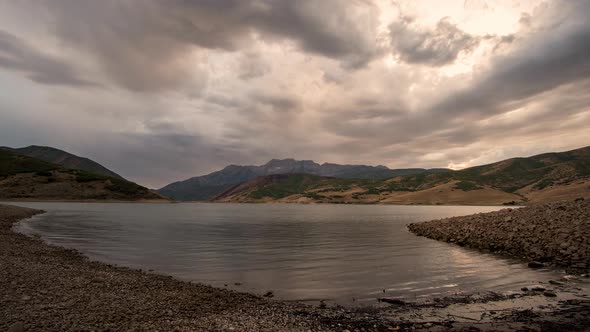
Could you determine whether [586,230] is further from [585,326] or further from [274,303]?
[274,303]

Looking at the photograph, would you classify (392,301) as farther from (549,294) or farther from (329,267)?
(329,267)

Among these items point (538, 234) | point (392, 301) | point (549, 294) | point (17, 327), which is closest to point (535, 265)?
point (538, 234)

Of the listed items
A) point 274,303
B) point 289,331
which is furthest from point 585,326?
point 274,303

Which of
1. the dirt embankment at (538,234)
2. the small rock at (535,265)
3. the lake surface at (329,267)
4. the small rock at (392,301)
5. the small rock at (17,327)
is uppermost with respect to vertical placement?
the dirt embankment at (538,234)

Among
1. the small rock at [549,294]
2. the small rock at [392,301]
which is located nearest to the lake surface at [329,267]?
the small rock at [392,301]

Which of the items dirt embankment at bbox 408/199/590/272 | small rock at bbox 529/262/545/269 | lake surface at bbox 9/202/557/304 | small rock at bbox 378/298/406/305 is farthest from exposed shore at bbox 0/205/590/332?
dirt embankment at bbox 408/199/590/272

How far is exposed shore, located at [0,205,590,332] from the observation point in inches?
575

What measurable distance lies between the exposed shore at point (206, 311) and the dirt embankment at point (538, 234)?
44.6ft

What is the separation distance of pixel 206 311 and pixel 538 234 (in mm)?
39838

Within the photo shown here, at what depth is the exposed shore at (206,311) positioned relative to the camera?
1462 centimetres

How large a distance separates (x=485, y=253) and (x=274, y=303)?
31.9 meters

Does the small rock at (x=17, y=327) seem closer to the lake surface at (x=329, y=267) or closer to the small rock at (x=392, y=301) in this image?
the lake surface at (x=329, y=267)

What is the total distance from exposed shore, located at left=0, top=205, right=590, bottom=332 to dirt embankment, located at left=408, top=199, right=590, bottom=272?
13.6 metres

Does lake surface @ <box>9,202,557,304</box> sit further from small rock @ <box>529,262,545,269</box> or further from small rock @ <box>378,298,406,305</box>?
small rock @ <box>529,262,545,269</box>
